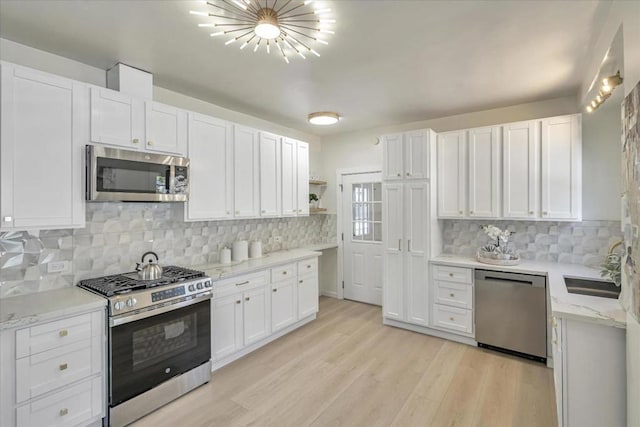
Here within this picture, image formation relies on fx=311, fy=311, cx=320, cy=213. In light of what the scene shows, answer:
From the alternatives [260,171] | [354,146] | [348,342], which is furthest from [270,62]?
[348,342]

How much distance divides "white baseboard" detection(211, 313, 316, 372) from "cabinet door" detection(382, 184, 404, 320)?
41.3 inches

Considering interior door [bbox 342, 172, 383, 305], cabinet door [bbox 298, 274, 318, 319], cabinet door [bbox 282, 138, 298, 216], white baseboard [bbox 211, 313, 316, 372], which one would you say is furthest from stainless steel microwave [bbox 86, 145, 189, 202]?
interior door [bbox 342, 172, 383, 305]

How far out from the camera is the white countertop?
9.88 feet

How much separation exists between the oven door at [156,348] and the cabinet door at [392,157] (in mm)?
2603

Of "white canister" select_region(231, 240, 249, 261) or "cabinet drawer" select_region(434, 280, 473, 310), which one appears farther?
"white canister" select_region(231, 240, 249, 261)

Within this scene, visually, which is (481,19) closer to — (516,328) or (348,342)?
(516,328)

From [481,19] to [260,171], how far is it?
256cm

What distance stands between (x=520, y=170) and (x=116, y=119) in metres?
3.97

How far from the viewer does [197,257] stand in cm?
340

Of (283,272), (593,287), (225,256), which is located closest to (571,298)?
(593,287)

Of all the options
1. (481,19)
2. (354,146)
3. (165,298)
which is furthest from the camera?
(354,146)

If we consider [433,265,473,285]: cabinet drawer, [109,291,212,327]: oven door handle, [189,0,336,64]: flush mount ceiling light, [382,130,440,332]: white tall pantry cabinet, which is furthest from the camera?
[382,130,440,332]: white tall pantry cabinet

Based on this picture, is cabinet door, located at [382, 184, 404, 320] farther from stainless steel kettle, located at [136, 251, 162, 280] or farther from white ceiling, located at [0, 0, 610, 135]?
stainless steel kettle, located at [136, 251, 162, 280]

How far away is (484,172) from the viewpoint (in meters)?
3.66
